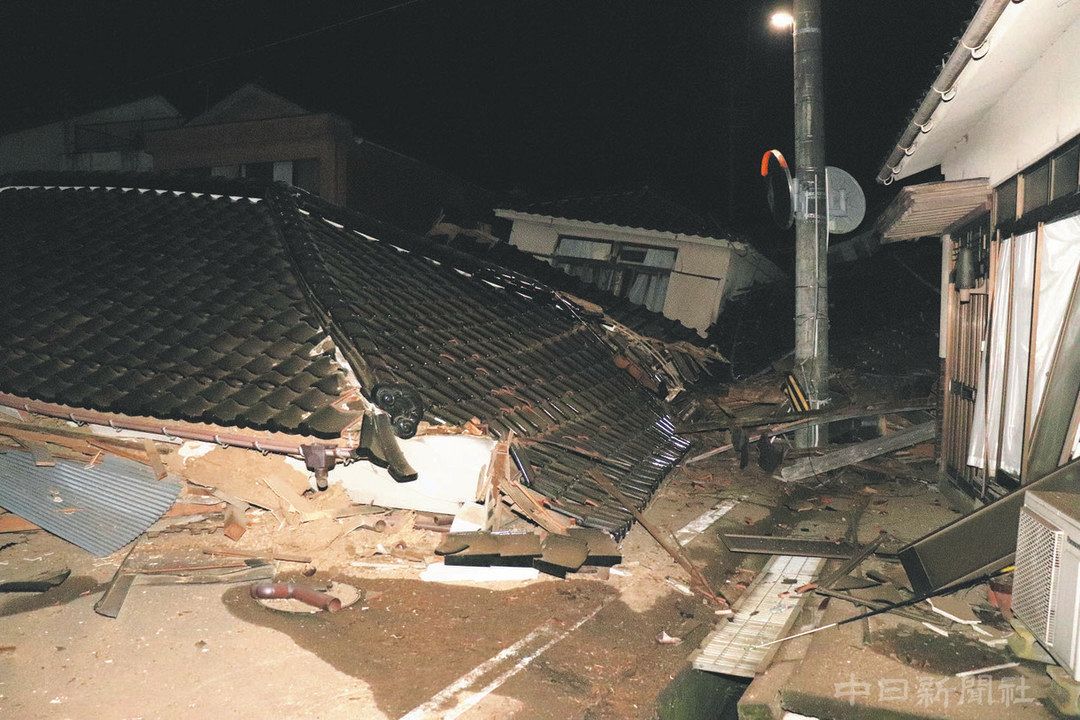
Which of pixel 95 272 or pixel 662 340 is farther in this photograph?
pixel 662 340

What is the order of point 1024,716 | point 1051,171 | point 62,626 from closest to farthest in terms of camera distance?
point 1024,716 < point 62,626 < point 1051,171

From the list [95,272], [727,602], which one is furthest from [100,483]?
[727,602]

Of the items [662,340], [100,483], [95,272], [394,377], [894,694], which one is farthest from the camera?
[662,340]

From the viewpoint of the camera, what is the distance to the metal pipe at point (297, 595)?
6.25 metres

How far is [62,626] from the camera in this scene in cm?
593

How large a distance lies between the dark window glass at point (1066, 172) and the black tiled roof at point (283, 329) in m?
5.17

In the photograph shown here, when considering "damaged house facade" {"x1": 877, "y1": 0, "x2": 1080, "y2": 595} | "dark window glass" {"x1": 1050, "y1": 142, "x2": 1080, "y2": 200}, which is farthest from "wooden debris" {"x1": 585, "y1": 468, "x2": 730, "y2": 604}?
"dark window glass" {"x1": 1050, "y1": 142, "x2": 1080, "y2": 200}

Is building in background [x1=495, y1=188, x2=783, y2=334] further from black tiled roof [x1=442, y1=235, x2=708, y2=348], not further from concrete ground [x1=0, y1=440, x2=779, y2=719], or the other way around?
concrete ground [x1=0, y1=440, x2=779, y2=719]

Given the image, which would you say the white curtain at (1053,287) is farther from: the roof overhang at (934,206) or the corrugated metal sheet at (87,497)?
the corrugated metal sheet at (87,497)

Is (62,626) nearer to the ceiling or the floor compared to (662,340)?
nearer to the floor

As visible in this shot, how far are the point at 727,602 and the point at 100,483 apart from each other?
6.87 meters

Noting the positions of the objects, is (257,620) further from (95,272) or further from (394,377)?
(95,272)

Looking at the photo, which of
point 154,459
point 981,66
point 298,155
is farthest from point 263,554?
point 298,155

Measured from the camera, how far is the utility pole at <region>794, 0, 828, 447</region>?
10.1 metres
